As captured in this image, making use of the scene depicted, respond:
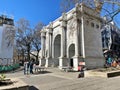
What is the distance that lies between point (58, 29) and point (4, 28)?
1873 centimetres

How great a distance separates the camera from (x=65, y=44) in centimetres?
2736

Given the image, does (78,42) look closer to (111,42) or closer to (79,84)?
(79,84)

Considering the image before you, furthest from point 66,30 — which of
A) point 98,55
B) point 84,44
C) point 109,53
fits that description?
point 109,53

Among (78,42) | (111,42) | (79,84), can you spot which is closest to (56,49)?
(78,42)

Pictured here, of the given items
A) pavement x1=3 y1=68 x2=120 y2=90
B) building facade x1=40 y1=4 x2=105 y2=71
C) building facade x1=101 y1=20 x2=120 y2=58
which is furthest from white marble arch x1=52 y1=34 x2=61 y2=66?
building facade x1=101 y1=20 x2=120 y2=58

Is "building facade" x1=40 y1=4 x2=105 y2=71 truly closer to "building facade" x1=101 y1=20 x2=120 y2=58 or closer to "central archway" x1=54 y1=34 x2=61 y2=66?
"central archway" x1=54 y1=34 x2=61 y2=66

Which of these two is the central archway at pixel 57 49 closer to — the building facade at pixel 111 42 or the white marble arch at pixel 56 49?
the white marble arch at pixel 56 49

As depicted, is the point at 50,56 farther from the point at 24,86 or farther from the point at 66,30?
the point at 24,86

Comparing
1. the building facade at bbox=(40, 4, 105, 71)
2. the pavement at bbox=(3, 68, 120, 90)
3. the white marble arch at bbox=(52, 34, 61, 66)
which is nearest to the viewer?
the pavement at bbox=(3, 68, 120, 90)

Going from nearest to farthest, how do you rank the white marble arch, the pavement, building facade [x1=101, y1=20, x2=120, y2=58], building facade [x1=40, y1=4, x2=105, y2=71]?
the pavement, building facade [x1=40, y1=4, x2=105, y2=71], the white marble arch, building facade [x1=101, y1=20, x2=120, y2=58]

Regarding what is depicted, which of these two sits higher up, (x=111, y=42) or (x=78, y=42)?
(x=111, y=42)

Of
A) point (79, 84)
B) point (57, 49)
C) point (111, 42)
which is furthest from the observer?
point (111, 42)

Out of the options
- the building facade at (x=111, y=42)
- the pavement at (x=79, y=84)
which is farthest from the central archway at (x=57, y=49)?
the building facade at (x=111, y=42)

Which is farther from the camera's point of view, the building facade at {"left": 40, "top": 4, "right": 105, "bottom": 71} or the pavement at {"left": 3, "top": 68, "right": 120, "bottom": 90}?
the building facade at {"left": 40, "top": 4, "right": 105, "bottom": 71}
